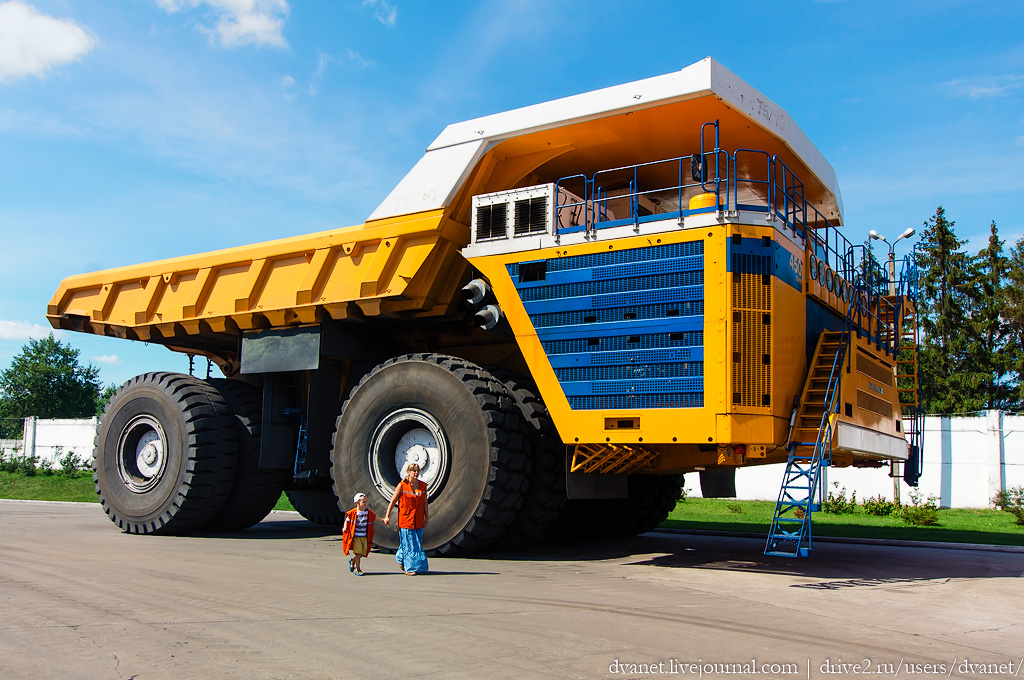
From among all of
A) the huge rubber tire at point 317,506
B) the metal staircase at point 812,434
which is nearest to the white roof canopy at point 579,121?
the metal staircase at point 812,434

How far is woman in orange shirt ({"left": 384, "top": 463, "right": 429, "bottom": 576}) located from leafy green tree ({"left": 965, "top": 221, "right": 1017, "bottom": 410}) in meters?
31.9

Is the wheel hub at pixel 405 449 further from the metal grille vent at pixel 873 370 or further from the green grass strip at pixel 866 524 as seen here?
the green grass strip at pixel 866 524

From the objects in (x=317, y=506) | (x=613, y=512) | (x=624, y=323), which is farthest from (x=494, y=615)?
(x=317, y=506)

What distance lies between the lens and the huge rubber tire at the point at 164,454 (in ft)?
42.4

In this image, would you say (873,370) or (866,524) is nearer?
(873,370)

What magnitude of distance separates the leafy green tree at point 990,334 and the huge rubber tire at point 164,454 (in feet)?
103

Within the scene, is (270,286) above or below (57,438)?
above

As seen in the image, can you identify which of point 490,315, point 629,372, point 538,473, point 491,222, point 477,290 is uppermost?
point 491,222

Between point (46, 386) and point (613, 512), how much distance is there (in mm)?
62927

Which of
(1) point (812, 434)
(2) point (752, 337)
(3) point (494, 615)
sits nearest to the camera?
(3) point (494, 615)

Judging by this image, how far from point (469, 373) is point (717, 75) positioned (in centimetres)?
441

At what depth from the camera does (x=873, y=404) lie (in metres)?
11.1

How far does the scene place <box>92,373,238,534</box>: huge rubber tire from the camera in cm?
1294

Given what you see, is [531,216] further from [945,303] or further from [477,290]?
[945,303]
